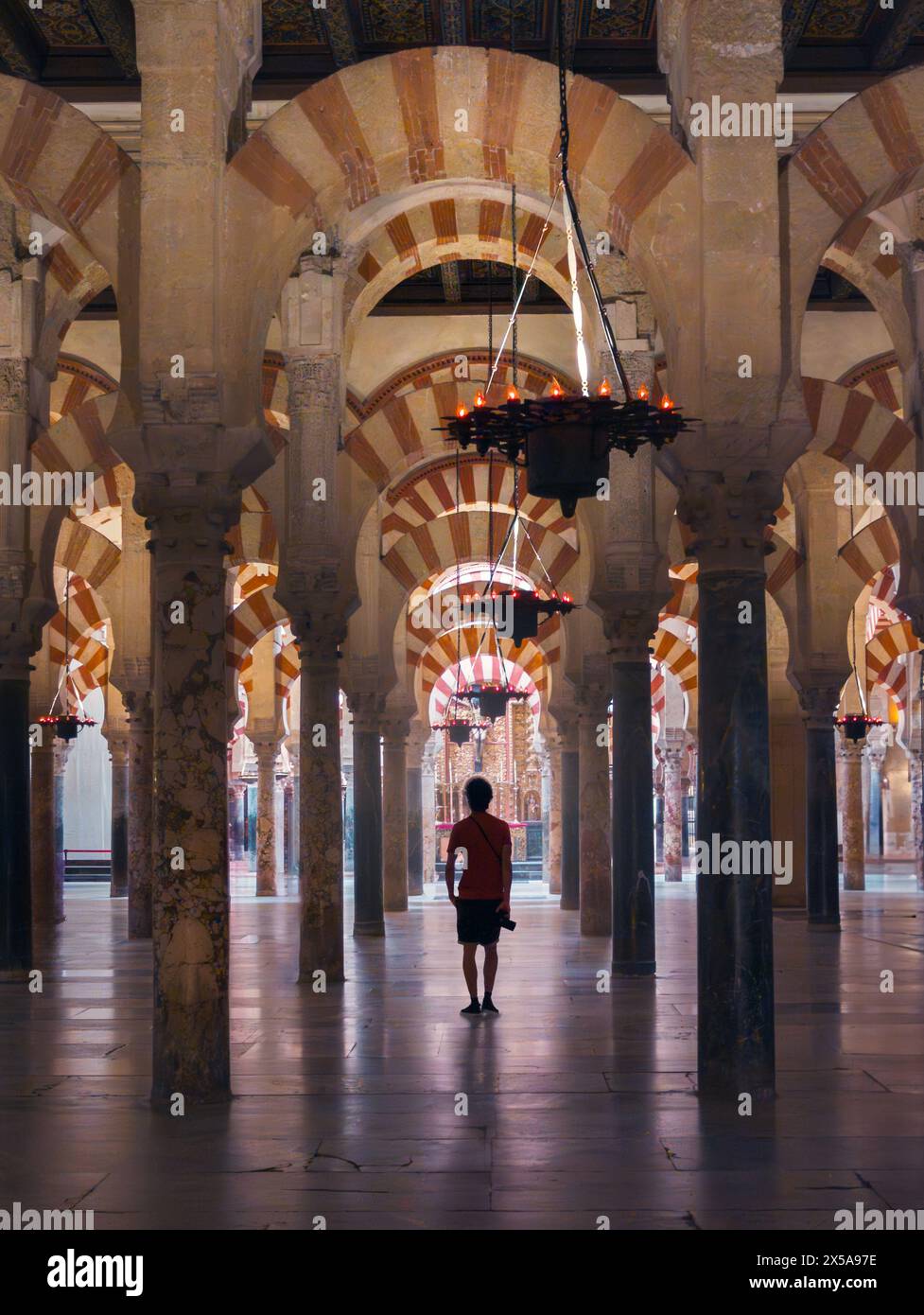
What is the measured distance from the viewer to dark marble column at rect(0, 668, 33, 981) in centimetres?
845

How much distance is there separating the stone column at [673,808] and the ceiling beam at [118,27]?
15.6 metres

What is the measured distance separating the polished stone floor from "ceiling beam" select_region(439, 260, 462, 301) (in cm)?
468

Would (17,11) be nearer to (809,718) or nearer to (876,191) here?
(876,191)

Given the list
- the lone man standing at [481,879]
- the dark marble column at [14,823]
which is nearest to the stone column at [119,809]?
the dark marble column at [14,823]

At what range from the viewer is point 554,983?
8.06 meters

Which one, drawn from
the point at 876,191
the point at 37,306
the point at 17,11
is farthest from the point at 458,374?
the point at 876,191

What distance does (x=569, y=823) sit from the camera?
581 inches

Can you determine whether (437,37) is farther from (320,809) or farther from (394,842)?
(394,842)

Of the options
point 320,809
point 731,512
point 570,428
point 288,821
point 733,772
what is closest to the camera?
point 733,772

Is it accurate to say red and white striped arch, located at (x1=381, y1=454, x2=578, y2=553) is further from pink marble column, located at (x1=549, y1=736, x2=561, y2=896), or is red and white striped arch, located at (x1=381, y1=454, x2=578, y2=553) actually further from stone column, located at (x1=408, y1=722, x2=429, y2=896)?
pink marble column, located at (x1=549, y1=736, x2=561, y2=896)

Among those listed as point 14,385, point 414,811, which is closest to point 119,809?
point 414,811

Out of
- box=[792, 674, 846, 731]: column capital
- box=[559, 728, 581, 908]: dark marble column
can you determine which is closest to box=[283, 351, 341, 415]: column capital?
box=[792, 674, 846, 731]: column capital

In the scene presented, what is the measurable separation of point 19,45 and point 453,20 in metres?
2.09

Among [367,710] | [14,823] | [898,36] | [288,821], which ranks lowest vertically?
[288,821]
